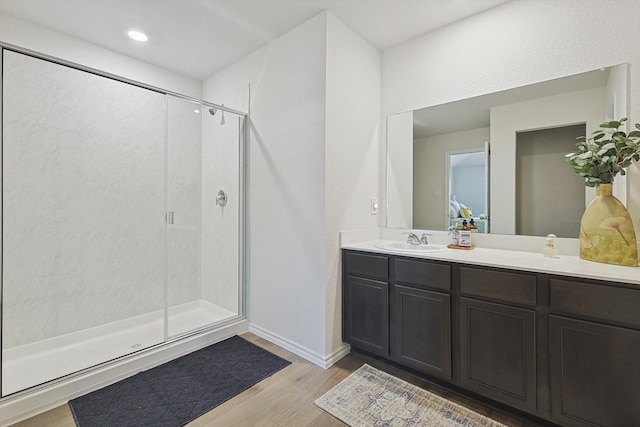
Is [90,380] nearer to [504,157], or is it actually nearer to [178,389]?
[178,389]

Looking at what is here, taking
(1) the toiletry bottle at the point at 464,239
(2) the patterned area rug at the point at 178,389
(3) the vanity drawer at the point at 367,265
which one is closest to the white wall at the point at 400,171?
(1) the toiletry bottle at the point at 464,239

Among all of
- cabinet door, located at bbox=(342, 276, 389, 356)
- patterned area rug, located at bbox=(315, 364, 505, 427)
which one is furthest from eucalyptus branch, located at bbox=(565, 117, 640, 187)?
patterned area rug, located at bbox=(315, 364, 505, 427)

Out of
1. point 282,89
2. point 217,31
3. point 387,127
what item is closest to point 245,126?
point 282,89

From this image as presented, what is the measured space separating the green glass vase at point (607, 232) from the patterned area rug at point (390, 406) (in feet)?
3.64

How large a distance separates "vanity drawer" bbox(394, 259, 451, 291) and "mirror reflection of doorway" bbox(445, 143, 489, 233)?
62 centimetres

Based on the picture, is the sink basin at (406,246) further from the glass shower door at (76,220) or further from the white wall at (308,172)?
the glass shower door at (76,220)

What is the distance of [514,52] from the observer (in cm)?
208

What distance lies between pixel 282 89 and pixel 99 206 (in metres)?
2.05

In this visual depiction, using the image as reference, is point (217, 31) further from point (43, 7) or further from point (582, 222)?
point (582, 222)

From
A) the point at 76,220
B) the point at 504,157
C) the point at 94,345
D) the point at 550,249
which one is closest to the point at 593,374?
the point at 550,249

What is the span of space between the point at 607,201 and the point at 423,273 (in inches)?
42.7

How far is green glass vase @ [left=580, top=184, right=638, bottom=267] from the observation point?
1.58 m

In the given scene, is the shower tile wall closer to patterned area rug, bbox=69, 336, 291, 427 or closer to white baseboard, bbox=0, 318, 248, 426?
white baseboard, bbox=0, 318, 248, 426

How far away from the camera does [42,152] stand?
8.12 ft
